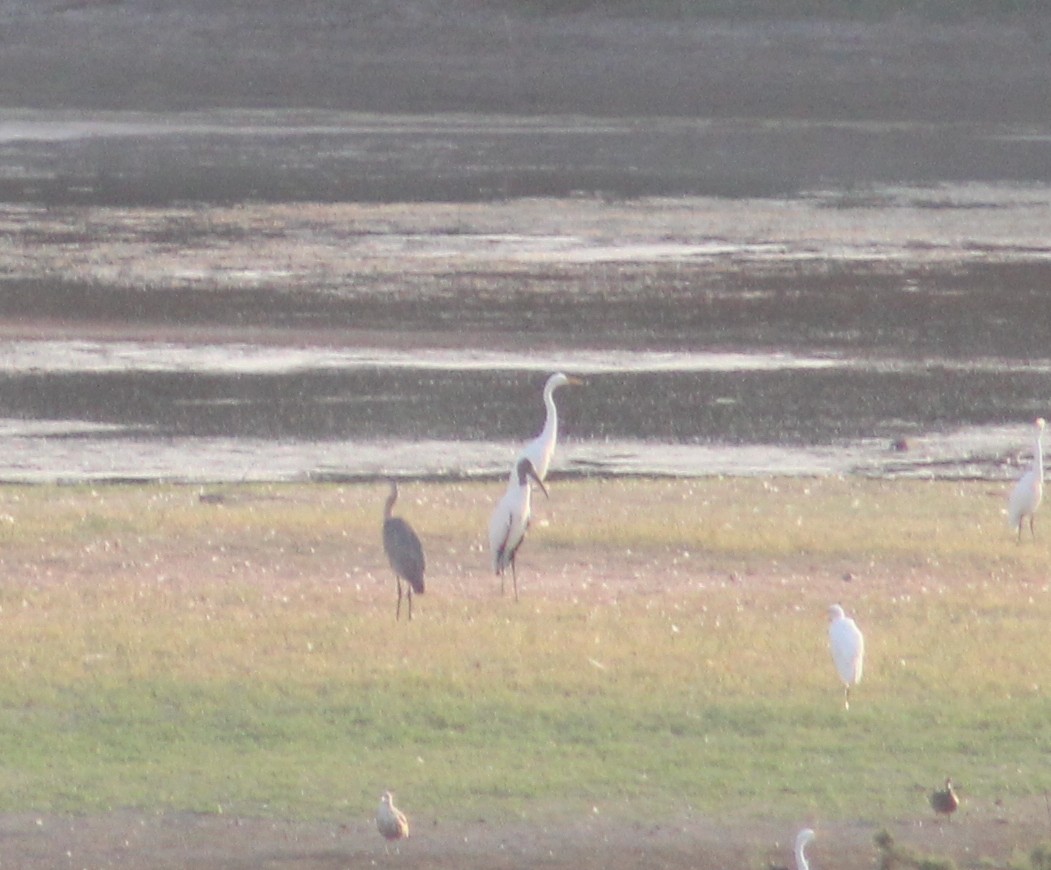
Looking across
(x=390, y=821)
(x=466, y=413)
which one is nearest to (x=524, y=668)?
(x=390, y=821)

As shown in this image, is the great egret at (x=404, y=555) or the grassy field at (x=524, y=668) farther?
the great egret at (x=404, y=555)

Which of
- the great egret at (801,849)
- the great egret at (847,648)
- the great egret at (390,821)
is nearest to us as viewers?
the great egret at (801,849)

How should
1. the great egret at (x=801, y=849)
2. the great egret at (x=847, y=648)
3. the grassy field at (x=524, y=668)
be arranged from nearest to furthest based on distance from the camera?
the great egret at (x=801, y=849) < the grassy field at (x=524, y=668) < the great egret at (x=847, y=648)

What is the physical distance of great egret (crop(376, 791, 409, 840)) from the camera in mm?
7188

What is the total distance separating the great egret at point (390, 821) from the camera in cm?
719


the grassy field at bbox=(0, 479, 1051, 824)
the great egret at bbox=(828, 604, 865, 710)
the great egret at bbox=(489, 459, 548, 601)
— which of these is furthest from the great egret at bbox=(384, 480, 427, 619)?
the great egret at bbox=(828, 604, 865, 710)

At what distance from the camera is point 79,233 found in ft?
94.9

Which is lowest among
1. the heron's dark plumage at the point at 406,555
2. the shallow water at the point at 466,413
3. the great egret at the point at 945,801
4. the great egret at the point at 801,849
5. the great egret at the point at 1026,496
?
the great egret at the point at 801,849

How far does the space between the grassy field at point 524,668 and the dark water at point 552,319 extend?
3706mm

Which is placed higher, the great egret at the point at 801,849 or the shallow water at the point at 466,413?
the shallow water at the point at 466,413

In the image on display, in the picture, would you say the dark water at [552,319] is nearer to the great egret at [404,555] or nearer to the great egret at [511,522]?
the great egret at [511,522]

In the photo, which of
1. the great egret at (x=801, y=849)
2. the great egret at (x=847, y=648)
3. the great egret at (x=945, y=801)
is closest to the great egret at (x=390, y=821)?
the great egret at (x=801, y=849)

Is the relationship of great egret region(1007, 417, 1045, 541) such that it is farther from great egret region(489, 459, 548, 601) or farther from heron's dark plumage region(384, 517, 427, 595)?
heron's dark plumage region(384, 517, 427, 595)

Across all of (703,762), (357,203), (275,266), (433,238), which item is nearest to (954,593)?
(703,762)
